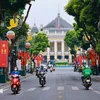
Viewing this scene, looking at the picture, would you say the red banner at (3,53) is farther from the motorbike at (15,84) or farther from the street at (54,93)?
the motorbike at (15,84)

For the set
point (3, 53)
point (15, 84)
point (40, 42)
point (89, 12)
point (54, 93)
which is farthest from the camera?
point (40, 42)

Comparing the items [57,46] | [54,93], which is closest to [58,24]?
[57,46]

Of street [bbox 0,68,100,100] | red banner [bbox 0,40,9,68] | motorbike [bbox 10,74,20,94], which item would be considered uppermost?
red banner [bbox 0,40,9,68]

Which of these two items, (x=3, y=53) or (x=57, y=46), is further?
(x=57, y=46)

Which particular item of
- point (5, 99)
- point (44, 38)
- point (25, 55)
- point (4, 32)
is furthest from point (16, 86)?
point (44, 38)

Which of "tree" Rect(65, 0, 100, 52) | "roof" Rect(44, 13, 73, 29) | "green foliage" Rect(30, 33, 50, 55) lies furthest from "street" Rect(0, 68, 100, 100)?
"roof" Rect(44, 13, 73, 29)

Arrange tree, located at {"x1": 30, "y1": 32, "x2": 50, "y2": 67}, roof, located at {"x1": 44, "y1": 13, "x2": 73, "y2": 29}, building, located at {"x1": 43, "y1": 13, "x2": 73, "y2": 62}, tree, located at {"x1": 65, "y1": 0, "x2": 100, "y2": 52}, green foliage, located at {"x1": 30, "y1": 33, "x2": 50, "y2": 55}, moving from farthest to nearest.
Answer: roof, located at {"x1": 44, "y1": 13, "x2": 73, "y2": 29} < building, located at {"x1": 43, "y1": 13, "x2": 73, "y2": 62} < green foliage, located at {"x1": 30, "y1": 33, "x2": 50, "y2": 55} < tree, located at {"x1": 30, "y1": 32, "x2": 50, "y2": 67} < tree, located at {"x1": 65, "y1": 0, "x2": 100, "y2": 52}

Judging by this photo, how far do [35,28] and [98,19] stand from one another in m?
134

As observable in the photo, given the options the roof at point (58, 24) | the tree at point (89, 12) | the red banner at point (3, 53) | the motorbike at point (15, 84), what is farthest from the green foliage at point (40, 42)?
the motorbike at point (15, 84)

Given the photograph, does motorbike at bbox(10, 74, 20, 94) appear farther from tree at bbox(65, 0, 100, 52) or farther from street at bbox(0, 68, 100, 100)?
tree at bbox(65, 0, 100, 52)

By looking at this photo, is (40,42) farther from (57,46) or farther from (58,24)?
(58,24)

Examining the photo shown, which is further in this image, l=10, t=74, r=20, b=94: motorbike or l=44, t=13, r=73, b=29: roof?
l=44, t=13, r=73, b=29: roof

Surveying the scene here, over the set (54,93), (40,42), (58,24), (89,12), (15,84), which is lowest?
(54,93)

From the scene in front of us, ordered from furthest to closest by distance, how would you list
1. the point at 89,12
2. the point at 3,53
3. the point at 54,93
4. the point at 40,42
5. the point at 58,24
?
the point at 58,24, the point at 40,42, the point at 89,12, the point at 3,53, the point at 54,93
